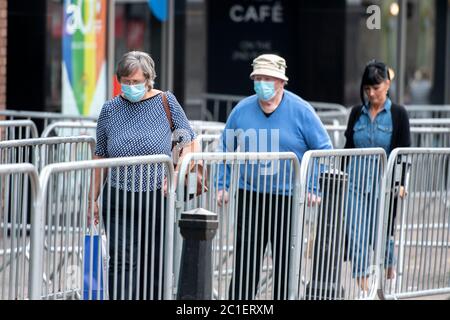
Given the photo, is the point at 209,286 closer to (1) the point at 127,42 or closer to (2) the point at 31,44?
(2) the point at 31,44

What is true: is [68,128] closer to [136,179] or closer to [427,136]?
[427,136]

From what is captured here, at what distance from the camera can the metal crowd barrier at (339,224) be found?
7.97 m

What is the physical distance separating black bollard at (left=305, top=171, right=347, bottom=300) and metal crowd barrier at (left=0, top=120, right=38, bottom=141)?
2468 mm

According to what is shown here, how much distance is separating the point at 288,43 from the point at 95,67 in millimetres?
4909

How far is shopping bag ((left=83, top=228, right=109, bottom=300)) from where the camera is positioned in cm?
654

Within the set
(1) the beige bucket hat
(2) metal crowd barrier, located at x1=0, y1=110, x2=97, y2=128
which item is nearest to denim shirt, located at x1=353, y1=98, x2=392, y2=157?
(1) the beige bucket hat

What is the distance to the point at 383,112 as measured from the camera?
9383 mm

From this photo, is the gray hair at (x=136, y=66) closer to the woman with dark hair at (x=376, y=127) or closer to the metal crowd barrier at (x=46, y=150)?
the metal crowd barrier at (x=46, y=150)

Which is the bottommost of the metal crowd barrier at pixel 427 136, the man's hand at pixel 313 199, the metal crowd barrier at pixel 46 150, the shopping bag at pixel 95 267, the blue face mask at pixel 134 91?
the shopping bag at pixel 95 267

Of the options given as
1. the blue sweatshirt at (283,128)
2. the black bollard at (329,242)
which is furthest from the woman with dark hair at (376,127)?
the blue sweatshirt at (283,128)

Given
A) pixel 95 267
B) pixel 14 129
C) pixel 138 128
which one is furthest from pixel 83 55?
pixel 95 267

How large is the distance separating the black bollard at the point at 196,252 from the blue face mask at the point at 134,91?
42.2 inches

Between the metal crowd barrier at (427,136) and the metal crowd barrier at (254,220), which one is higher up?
the metal crowd barrier at (427,136)
